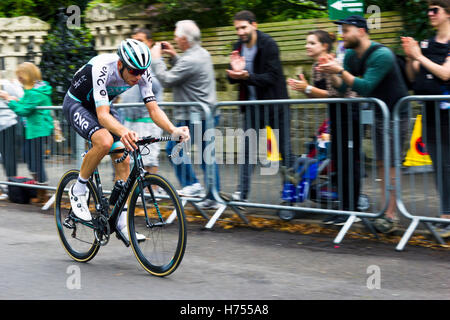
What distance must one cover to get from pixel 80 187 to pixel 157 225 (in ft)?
3.18

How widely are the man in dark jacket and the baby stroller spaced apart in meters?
0.18

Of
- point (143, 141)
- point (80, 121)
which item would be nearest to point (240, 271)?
point (143, 141)

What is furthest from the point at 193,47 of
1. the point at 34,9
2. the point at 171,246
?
the point at 34,9

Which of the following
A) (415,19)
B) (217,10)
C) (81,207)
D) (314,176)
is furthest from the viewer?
(217,10)

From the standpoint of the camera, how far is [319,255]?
6.51 metres

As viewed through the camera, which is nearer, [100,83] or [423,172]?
Result: [100,83]

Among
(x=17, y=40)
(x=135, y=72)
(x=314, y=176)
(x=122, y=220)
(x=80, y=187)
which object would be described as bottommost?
(x=122, y=220)

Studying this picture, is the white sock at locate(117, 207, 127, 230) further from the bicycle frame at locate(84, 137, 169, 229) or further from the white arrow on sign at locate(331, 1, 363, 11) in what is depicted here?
the white arrow on sign at locate(331, 1, 363, 11)

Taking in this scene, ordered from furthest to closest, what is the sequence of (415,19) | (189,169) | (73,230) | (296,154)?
(415,19)
(189,169)
(296,154)
(73,230)

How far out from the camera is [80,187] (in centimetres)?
628

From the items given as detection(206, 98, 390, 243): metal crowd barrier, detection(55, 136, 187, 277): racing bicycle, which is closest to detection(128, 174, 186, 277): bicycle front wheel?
detection(55, 136, 187, 277): racing bicycle

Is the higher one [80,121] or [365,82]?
[365,82]

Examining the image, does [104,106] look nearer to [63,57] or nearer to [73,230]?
[73,230]
